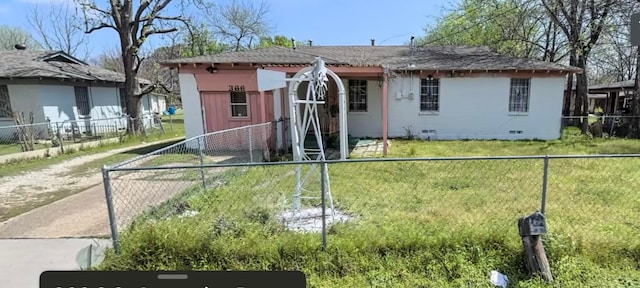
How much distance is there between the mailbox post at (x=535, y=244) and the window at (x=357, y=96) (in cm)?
1016

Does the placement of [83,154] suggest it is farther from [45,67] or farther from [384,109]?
[384,109]

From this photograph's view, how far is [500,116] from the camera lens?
12570 millimetres

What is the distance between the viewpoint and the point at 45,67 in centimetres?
1498

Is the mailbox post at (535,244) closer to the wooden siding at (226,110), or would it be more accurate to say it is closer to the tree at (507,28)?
the wooden siding at (226,110)

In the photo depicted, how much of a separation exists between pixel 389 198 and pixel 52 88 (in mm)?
16158

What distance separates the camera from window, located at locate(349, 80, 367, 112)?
1298 cm

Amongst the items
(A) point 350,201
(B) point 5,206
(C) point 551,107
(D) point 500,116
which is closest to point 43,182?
(B) point 5,206

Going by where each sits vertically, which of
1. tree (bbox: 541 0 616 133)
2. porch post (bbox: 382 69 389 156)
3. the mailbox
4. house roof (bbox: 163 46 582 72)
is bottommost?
the mailbox

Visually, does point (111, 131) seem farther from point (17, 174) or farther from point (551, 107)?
point (551, 107)

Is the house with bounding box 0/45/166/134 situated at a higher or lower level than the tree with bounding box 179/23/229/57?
lower

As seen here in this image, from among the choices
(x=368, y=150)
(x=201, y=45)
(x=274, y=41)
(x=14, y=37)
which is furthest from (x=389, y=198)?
(x=14, y=37)

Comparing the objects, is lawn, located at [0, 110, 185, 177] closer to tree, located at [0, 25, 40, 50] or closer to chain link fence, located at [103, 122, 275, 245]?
chain link fence, located at [103, 122, 275, 245]

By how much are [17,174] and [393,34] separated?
1316cm

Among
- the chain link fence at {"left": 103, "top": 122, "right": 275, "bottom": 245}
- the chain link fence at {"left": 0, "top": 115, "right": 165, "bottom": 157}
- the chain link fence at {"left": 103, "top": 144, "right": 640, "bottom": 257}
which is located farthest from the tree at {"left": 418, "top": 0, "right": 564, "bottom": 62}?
the chain link fence at {"left": 0, "top": 115, "right": 165, "bottom": 157}
